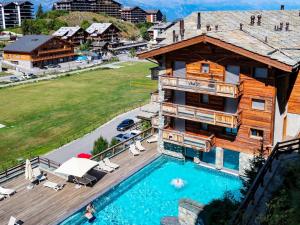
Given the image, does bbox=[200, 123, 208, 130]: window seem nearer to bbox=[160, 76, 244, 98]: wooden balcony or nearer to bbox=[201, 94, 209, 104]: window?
bbox=[201, 94, 209, 104]: window

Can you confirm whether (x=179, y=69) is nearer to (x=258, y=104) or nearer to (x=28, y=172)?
(x=258, y=104)

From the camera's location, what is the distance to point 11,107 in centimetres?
5538

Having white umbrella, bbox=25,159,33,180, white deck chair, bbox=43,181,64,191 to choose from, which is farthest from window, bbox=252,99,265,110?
white umbrella, bbox=25,159,33,180

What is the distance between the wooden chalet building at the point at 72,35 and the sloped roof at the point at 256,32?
111 m

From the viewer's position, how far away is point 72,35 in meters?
136

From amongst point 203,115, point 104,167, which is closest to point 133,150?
point 104,167

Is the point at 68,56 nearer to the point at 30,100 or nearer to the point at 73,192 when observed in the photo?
the point at 30,100

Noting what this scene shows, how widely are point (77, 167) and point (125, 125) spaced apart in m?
18.0

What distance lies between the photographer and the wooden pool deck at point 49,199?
20.9 m

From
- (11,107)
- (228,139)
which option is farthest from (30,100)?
(228,139)

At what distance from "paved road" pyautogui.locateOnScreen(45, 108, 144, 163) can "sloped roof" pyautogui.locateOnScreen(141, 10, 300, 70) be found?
1390cm

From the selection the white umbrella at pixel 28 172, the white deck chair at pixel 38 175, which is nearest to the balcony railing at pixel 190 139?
the white deck chair at pixel 38 175

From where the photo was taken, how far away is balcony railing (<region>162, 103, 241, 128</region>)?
24.3m

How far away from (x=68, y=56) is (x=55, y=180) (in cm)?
8804
